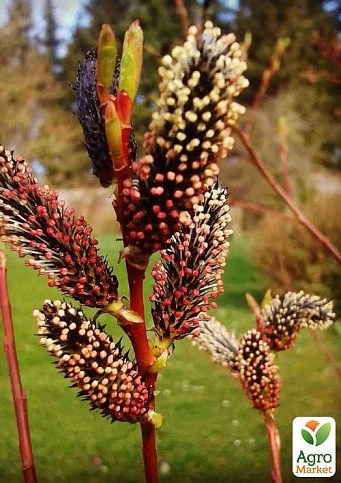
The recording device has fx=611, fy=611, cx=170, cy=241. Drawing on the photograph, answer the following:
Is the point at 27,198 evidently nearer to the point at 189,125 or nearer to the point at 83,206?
the point at 189,125

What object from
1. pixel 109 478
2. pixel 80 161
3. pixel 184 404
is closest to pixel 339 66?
pixel 80 161

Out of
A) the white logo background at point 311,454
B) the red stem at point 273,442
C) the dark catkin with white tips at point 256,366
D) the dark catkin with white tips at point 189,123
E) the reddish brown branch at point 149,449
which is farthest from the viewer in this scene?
the white logo background at point 311,454

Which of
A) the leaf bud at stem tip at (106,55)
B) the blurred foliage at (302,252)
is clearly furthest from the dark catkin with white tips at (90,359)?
the blurred foliage at (302,252)

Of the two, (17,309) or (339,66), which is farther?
(339,66)

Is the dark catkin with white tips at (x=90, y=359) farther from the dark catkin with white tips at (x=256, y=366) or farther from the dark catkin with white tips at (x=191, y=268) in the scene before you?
the dark catkin with white tips at (x=256, y=366)

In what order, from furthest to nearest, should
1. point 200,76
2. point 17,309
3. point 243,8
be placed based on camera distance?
point 243,8
point 17,309
point 200,76

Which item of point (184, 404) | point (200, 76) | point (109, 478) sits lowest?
point (109, 478)

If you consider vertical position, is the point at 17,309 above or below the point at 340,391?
above
